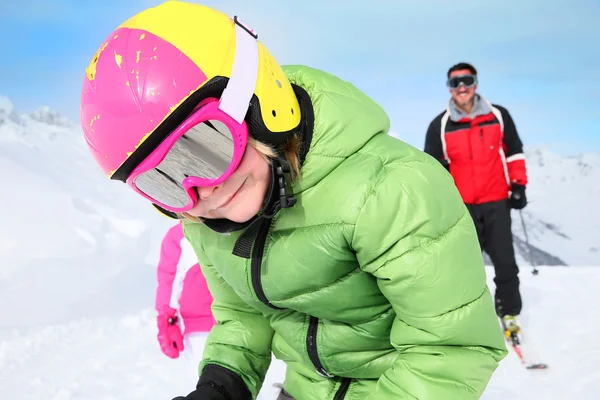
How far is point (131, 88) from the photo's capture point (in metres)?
1.24

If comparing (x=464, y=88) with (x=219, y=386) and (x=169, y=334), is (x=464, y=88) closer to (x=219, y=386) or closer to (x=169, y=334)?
(x=169, y=334)

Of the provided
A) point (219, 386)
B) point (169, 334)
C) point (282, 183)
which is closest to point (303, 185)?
point (282, 183)

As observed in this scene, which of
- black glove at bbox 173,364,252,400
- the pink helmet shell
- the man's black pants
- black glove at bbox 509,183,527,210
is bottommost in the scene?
the man's black pants

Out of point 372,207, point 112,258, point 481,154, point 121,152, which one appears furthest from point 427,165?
point 112,258

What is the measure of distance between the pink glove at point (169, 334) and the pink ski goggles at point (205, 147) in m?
2.13

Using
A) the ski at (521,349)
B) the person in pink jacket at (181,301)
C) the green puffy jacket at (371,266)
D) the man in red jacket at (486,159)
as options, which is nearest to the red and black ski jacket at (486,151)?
the man in red jacket at (486,159)

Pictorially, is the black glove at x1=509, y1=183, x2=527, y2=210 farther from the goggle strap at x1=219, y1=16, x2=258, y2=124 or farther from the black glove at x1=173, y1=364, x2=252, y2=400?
the goggle strap at x1=219, y1=16, x2=258, y2=124

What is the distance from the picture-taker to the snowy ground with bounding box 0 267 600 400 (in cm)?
386

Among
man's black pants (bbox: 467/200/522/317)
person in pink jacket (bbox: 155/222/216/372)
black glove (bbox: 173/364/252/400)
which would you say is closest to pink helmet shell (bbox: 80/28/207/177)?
black glove (bbox: 173/364/252/400)

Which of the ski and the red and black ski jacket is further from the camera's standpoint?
the red and black ski jacket

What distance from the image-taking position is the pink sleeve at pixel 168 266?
3.35m

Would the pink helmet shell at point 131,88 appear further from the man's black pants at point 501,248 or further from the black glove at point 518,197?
the black glove at point 518,197

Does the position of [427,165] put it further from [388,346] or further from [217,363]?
[217,363]

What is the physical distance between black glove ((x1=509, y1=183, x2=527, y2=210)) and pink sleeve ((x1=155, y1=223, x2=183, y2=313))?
3031 millimetres
